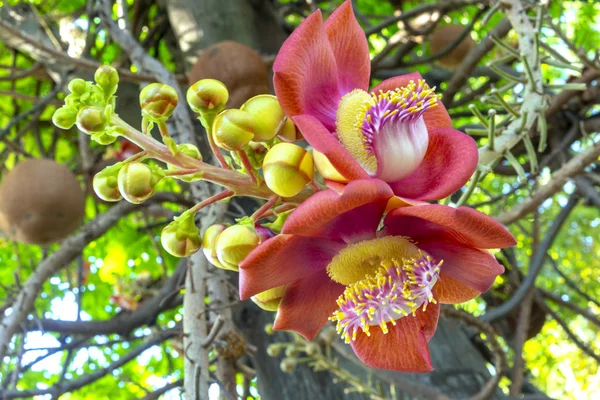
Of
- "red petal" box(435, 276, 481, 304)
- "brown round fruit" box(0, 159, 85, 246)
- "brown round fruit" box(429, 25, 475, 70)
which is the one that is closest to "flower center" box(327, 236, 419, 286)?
"red petal" box(435, 276, 481, 304)

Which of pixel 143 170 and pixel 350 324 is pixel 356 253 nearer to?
pixel 350 324

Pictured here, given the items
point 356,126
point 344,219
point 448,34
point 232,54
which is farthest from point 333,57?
point 448,34

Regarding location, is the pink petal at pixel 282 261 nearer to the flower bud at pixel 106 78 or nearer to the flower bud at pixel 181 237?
the flower bud at pixel 181 237

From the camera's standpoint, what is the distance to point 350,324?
0.80 metres

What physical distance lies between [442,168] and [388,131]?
83mm

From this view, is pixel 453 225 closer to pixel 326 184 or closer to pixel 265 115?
pixel 326 184

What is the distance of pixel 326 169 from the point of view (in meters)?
0.73

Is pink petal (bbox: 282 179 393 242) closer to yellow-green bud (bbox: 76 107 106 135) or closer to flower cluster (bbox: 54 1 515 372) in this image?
flower cluster (bbox: 54 1 515 372)

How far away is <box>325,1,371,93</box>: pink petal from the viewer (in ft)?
2.85

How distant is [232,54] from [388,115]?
60.6 inches

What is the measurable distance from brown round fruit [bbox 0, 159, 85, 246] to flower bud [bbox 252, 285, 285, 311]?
1.85 metres

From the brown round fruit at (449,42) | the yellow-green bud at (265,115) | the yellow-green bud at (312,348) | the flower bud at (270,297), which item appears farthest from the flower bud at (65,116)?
the brown round fruit at (449,42)

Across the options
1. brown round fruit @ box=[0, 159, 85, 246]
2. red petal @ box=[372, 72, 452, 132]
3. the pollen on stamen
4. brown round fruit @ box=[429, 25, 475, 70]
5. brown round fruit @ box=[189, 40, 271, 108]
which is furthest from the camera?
brown round fruit @ box=[429, 25, 475, 70]

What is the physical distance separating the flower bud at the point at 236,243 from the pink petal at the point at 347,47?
0.25 metres
